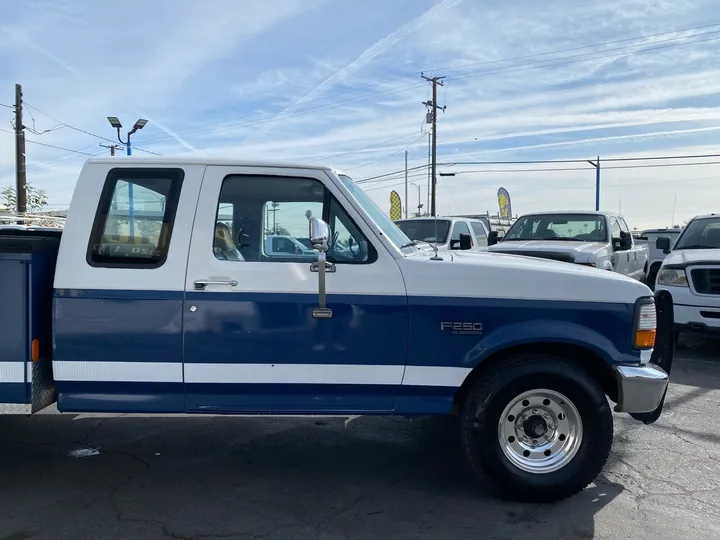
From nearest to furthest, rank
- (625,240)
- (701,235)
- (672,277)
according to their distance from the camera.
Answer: (672,277) < (701,235) < (625,240)

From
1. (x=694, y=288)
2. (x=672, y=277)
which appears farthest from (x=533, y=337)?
(x=672, y=277)

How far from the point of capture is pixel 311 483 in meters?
4.12

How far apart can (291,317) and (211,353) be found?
21.6 inches

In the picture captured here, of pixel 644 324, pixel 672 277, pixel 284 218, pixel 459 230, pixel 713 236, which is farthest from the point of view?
pixel 459 230

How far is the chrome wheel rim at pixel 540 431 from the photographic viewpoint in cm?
381

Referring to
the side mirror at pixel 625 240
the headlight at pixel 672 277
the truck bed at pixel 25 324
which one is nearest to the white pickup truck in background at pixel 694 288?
the headlight at pixel 672 277

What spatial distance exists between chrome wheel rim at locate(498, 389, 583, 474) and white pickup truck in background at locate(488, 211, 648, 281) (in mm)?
5402

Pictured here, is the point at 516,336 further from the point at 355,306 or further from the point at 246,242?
the point at 246,242

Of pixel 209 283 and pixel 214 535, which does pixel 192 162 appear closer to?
pixel 209 283

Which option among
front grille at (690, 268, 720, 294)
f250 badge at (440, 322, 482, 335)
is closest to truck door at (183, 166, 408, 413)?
f250 badge at (440, 322, 482, 335)

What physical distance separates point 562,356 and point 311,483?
6.31 ft

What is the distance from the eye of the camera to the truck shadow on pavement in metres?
3.50

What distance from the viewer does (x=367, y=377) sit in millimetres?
3764

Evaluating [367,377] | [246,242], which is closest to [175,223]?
[246,242]
